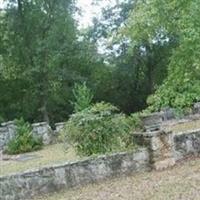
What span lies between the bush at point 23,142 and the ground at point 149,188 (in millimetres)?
8257

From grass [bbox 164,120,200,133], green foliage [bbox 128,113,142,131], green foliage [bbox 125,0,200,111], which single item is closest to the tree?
grass [bbox 164,120,200,133]

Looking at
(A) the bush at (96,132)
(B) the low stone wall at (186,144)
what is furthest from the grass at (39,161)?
(B) the low stone wall at (186,144)

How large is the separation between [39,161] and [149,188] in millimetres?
6029

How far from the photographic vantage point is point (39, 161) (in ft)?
46.6

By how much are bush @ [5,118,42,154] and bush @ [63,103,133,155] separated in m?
6.85

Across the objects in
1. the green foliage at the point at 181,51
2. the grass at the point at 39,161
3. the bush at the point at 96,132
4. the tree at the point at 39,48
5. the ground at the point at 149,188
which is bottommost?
the ground at the point at 149,188

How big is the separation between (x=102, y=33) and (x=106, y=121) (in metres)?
18.4

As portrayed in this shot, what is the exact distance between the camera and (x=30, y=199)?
29.8 ft

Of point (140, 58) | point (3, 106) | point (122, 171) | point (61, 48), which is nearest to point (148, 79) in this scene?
point (140, 58)

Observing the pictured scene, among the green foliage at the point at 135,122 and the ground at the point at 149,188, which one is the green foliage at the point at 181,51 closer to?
the green foliage at the point at 135,122

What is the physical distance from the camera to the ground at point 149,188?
8172 millimetres

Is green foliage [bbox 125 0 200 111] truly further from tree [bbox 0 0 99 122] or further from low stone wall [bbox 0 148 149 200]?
tree [bbox 0 0 99 122]

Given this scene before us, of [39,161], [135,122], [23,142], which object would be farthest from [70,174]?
[23,142]

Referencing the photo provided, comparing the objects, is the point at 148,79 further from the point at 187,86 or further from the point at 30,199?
the point at 30,199
